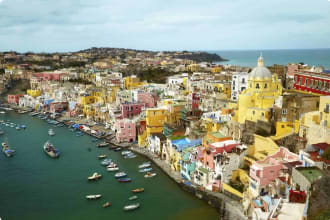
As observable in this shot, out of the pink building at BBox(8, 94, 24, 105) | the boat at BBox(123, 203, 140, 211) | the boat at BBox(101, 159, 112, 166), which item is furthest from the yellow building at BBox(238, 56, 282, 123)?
the pink building at BBox(8, 94, 24, 105)

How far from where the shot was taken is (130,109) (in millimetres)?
28859

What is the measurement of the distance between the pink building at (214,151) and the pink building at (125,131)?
32.3ft

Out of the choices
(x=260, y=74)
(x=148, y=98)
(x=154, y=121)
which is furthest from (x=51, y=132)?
(x=260, y=74)

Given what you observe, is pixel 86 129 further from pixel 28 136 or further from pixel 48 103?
pixel 48 103

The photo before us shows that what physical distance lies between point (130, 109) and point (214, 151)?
14157mm

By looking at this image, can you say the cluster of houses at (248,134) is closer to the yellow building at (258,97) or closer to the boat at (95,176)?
the yellow building at (258,97)

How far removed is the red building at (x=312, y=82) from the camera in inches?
832

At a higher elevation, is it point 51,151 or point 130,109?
point 130,109

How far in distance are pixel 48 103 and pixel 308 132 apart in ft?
111

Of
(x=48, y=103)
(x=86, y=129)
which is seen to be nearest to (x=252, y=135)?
(x=86, y=129)

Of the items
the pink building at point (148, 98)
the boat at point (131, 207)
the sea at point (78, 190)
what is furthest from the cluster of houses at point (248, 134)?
the boat at point (131, 207)

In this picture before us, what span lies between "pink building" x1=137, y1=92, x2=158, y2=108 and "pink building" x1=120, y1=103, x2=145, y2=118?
120 cm

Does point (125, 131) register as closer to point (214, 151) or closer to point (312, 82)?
point (214, 151)

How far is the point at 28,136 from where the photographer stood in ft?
96.5
